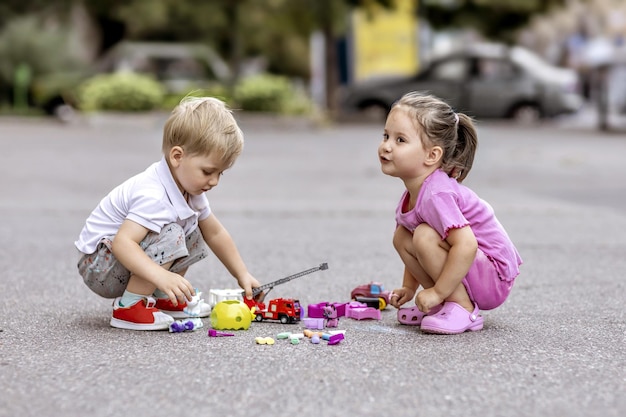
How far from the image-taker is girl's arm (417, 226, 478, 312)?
384 centimetres

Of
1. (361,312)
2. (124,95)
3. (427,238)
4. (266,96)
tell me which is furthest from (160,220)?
(266,96)

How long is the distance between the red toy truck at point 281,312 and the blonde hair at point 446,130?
844 mm

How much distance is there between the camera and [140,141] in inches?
609

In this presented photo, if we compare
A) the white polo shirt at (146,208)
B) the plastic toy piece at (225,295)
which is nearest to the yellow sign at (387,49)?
the plastic toy piece at (225,295)

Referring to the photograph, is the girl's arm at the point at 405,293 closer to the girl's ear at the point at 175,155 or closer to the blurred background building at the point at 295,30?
the girl's ear at the point at 175,155

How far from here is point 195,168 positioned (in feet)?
12.8

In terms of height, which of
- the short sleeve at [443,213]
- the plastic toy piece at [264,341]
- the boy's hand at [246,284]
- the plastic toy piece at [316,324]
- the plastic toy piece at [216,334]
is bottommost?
the plastic toy piece at [316,324]

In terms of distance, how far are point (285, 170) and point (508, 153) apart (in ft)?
13.6

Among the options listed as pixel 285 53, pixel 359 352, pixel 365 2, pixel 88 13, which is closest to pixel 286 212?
pixel 359 352

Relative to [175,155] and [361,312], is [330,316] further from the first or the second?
[175,155]

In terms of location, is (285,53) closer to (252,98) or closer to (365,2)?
(365,2)

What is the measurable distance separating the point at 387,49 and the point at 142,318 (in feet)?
76.0

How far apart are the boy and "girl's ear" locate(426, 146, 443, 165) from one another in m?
0.76

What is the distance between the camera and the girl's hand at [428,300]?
3865 millimetres
